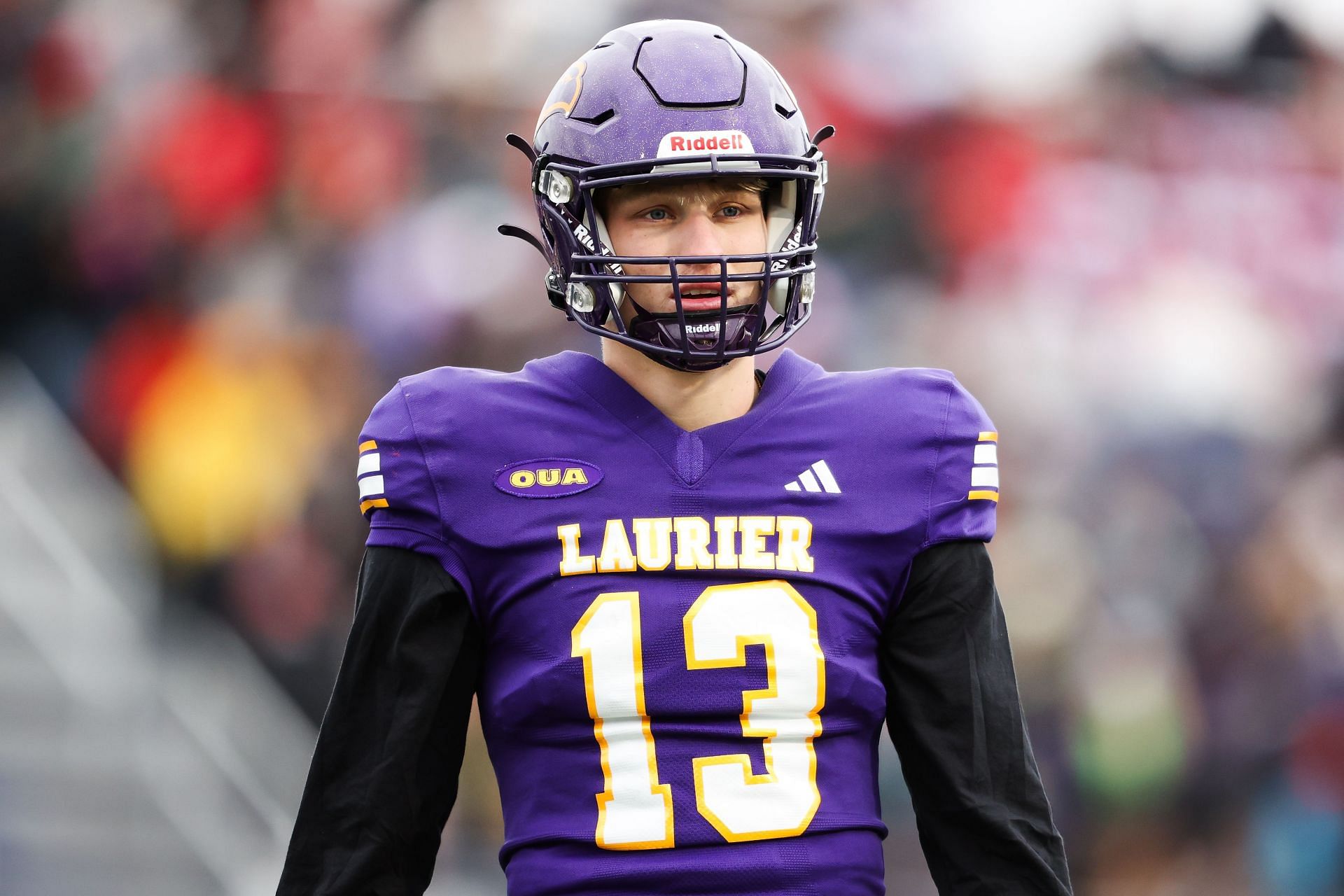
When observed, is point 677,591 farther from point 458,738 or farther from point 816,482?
point 458,738

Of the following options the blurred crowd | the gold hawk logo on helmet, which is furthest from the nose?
the blurred crowd

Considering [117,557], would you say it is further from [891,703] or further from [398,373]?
[891,703]

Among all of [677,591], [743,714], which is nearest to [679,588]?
[677,591]

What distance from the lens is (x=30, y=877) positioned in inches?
167

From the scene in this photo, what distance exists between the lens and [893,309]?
4973 millimetres

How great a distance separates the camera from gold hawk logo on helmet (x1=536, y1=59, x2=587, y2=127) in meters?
1.89

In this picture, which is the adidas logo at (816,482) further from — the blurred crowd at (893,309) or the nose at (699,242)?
the blurred crowd at (893,309)

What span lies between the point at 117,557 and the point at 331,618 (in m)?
0.65

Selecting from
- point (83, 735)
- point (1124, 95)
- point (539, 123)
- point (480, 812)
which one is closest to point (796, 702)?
point (539, 123)

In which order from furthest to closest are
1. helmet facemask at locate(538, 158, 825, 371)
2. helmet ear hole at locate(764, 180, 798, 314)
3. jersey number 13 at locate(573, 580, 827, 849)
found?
1. helmet ear hole at locate(764, 180, 798, 314)
2. helmet facemask at locate(538, 158, 825, 371)
3. jersey number 13 at locate(573, 580, 827, 849)

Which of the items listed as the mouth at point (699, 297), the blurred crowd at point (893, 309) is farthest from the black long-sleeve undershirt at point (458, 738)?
the blurred crowd at point (893, 309)

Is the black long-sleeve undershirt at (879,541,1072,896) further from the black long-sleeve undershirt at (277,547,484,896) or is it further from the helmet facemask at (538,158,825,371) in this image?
the black long-sleeve undershirt at (277,547,484,896)

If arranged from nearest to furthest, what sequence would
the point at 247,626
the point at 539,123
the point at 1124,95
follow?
the point at 539,123
the point at 247,626
the point at 1124,95

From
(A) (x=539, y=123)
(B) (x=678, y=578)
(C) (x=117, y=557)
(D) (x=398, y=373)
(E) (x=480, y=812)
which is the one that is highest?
(A) (x=539, y=123)
